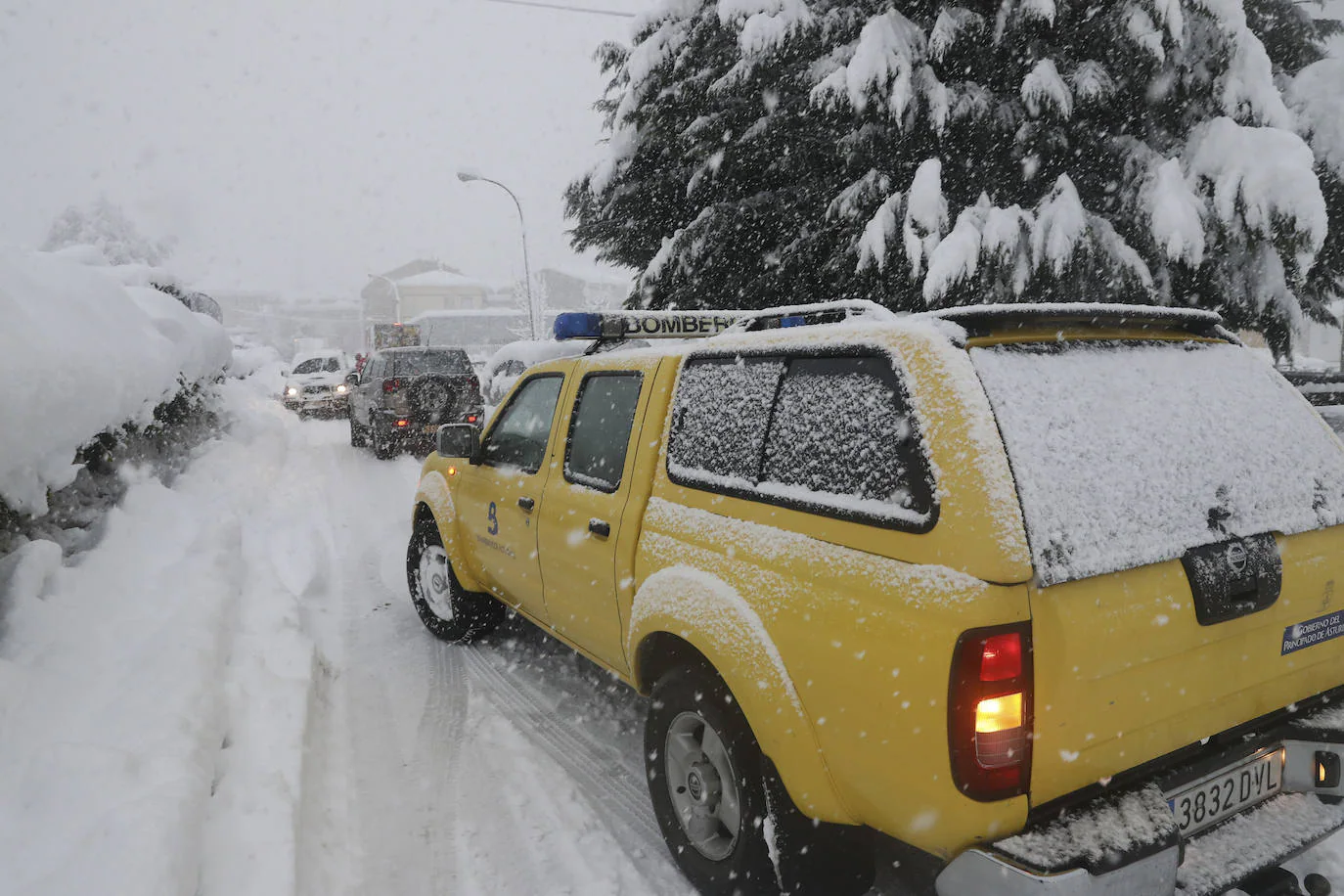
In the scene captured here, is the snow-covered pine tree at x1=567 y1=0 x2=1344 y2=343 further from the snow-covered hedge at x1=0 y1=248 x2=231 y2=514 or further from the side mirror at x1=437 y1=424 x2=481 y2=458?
the snow-covered hedge at x1=0 y1=248 x2=231 y2=514

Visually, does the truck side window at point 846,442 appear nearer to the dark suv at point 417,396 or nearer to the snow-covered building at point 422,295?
the dark suv at point 417,396

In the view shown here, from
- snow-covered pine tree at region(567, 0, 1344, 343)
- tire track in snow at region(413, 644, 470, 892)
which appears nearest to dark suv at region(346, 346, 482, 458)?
snow-covered pine tree at region(567, 0, 1344, 343)

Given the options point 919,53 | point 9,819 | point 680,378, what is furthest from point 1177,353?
point 919,53

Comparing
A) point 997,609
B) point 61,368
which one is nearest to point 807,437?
point 997,609

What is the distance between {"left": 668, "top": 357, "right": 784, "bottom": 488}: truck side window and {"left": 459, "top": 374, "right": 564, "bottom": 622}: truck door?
111cm

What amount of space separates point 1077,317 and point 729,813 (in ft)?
6.08

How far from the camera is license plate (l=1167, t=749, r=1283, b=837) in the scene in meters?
2.01

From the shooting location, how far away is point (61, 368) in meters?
3.30

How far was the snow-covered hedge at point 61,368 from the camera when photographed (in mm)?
2938

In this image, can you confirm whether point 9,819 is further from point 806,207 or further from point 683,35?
point 683,35

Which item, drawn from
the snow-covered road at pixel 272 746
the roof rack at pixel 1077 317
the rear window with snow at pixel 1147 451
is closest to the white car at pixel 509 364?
the snow-covered road at pixel 272 746

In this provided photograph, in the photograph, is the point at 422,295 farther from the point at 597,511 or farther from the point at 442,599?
the point at 597,511

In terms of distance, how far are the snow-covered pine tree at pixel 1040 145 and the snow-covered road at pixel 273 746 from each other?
4558 mm

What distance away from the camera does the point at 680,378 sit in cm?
304
